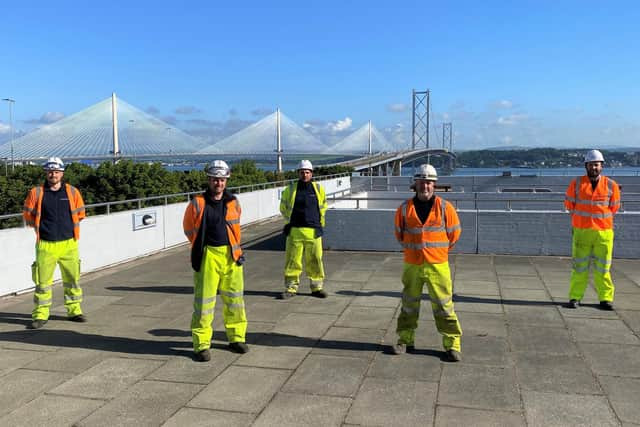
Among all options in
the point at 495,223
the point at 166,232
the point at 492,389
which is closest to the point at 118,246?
the point at 166,232

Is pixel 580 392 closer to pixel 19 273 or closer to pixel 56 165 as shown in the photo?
pixel 56 165

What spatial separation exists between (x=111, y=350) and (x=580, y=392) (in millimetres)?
4598

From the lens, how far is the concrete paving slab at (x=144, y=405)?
14.7ft

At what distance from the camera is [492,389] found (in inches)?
199

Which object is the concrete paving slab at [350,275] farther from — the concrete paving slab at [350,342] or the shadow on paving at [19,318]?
the shadow on paving at [19,318]

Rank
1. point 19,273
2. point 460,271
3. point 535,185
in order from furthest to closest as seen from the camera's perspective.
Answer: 1. point 535,185
2. point 460,271
3. point 19,273

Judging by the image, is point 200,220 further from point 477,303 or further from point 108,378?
point 477,303

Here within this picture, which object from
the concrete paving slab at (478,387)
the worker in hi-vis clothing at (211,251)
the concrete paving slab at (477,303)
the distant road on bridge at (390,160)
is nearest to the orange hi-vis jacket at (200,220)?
the worker in hi-vis clothing at (211,251)

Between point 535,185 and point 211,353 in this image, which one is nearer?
point 211,353

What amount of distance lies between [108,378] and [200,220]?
66.4 inches

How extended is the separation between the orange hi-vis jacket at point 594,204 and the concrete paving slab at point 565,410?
338cm

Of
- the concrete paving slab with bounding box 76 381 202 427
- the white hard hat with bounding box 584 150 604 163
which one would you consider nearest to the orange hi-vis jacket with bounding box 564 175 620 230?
the white hard hat with bounding box 584 150 604 163

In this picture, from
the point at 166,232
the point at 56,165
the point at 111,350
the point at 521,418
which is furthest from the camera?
the point at 166,232

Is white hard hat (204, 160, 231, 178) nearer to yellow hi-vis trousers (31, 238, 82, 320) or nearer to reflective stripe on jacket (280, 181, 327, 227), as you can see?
yellow hi-vis trousers (31, 238, 82, 320)
